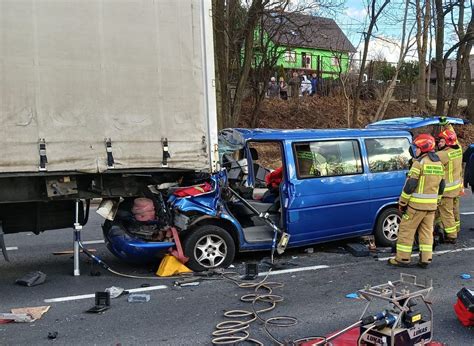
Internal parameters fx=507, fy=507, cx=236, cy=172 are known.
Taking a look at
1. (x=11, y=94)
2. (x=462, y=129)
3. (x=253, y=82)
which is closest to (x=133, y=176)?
(x=11, y=94)

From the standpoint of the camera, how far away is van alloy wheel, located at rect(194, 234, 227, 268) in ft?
20.4

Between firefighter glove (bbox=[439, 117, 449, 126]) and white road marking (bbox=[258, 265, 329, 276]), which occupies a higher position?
firefighter glove (bbox=[439, 117, 449, 126])

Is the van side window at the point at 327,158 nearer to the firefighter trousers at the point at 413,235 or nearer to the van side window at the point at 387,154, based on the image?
the van side window at the point at 387,154

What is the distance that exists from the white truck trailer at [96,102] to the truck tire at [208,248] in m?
0.75

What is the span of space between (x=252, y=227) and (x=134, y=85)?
2.50 m

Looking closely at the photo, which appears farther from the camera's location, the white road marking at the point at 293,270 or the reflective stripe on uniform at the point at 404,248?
the reflective stripe on uniform at the point at 404,248

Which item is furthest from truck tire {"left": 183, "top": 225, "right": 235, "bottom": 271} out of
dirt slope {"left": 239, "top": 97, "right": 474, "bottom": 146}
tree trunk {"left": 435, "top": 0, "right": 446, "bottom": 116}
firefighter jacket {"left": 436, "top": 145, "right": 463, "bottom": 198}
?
tree trunk {"left": 435, "top": 0, "right": 446, "bottom": 116}

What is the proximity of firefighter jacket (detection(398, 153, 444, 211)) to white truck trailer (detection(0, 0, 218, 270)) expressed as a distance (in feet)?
8.41

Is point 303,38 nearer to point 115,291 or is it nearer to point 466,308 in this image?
point 115,291

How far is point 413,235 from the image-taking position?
21.6 feet

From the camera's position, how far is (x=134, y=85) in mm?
5789

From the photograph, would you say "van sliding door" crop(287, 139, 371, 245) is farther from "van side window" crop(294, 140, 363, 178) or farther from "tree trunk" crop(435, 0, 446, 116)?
"tree trunk" crop(435, 0, 446, 116)

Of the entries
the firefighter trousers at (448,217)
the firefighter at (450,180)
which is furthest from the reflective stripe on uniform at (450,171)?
the firefighter trousers at (448,217)

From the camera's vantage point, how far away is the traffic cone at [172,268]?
241 inches
